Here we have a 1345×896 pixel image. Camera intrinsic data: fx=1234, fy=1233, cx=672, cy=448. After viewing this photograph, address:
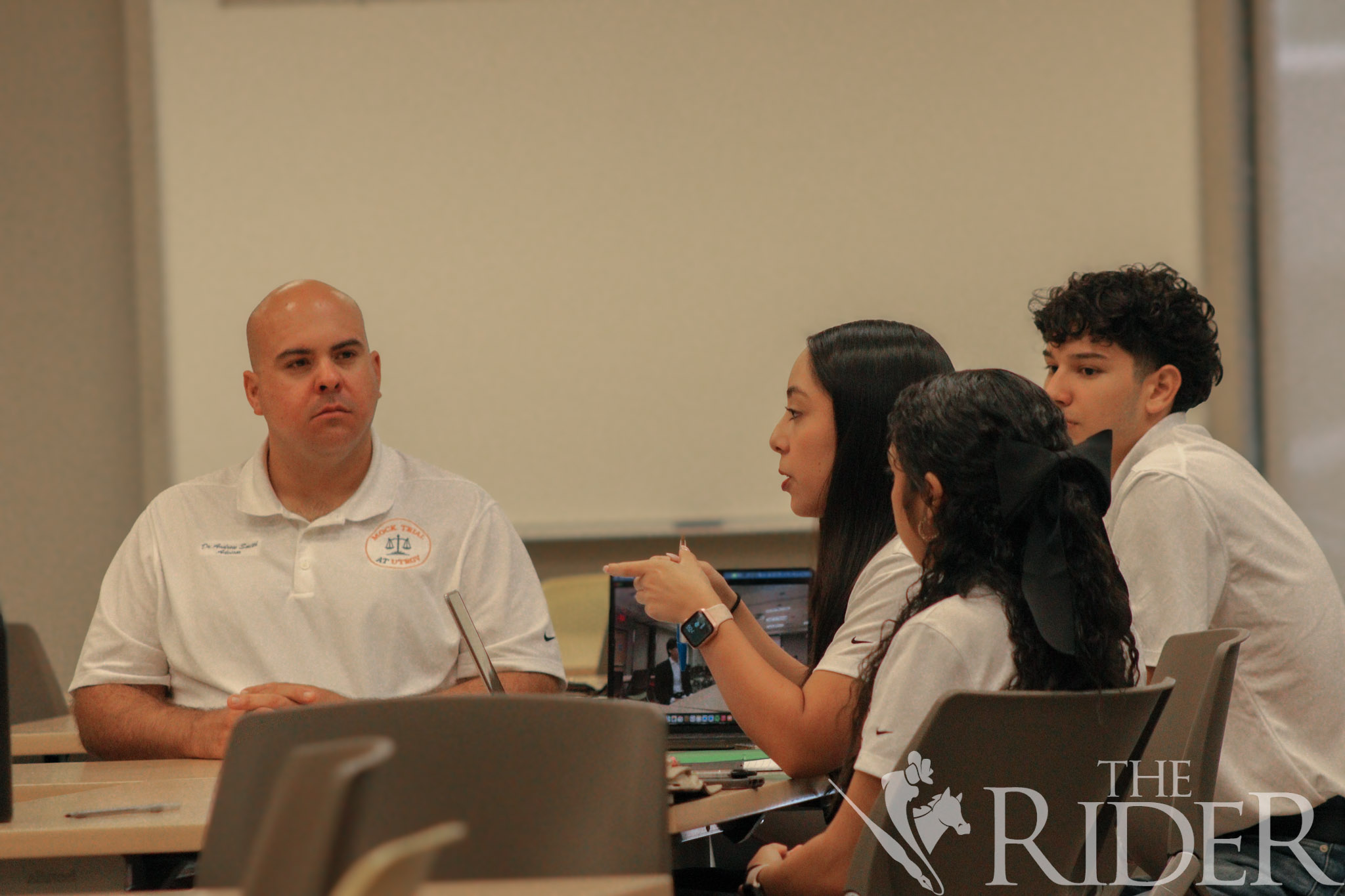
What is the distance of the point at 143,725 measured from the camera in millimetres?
2078

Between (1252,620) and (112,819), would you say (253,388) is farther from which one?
(1252,620)

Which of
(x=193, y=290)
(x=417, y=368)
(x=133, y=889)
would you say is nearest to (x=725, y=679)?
(x=133, y=889)

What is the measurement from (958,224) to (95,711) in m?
3.07

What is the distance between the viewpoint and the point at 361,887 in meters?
0.57

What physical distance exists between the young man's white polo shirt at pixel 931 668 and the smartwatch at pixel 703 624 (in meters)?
0.38

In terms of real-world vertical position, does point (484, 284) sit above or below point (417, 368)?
above

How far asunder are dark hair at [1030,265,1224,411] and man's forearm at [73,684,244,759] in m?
1.63

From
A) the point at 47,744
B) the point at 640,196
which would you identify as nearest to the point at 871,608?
the point at 47,744

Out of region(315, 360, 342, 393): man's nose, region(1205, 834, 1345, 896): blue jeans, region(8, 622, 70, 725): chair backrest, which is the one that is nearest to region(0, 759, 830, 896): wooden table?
region(1205, 834, 1345, 896): blue jeans

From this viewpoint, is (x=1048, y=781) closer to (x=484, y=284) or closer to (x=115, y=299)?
(x=484, y=284)

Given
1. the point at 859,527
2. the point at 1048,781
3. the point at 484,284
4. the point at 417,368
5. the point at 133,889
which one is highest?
the point at 484,284

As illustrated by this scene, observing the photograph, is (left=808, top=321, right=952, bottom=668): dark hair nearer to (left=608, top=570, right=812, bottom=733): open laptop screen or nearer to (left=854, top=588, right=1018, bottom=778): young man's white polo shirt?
(left=608, top=570, right=812, bottom=733): open laptop screen

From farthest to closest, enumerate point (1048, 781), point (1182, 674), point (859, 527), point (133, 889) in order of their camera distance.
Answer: point (859, 527) → point (1182, 674) → point (133, 889) → point (1048, 781)

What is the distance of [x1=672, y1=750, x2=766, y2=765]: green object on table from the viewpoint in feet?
6.50
